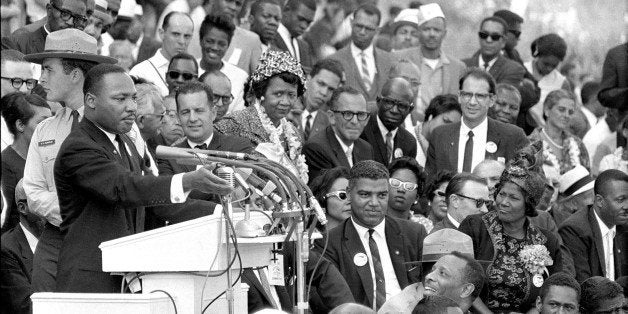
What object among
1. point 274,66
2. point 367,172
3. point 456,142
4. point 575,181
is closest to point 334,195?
point 367,172

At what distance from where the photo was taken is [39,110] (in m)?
8.58

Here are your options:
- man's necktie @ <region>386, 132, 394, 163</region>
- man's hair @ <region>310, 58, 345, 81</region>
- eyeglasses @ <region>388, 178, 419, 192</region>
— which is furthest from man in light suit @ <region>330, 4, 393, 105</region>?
eyeglasses @ <region>388, 178, 419, 192</region>

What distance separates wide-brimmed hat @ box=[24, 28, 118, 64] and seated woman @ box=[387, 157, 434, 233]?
302 centimetres

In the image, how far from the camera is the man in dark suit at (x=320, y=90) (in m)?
10.9

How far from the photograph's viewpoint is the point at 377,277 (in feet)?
26.6

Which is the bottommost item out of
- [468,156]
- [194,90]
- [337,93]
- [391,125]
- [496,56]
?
[468,156]

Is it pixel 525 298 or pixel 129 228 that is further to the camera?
pixel 525 298

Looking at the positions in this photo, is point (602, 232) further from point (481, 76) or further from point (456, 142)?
point (481, 76)

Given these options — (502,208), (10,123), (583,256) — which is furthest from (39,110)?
(583,256)

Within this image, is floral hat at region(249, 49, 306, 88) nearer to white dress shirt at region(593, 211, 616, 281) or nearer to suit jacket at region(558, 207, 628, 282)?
suit jacket at region(558, 207, 628, 282)

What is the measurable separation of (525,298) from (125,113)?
334 centimetres

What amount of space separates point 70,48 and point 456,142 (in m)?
4.10

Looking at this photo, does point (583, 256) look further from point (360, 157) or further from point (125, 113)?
point (125, 113)

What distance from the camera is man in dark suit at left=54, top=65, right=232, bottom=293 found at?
19.0 ft
